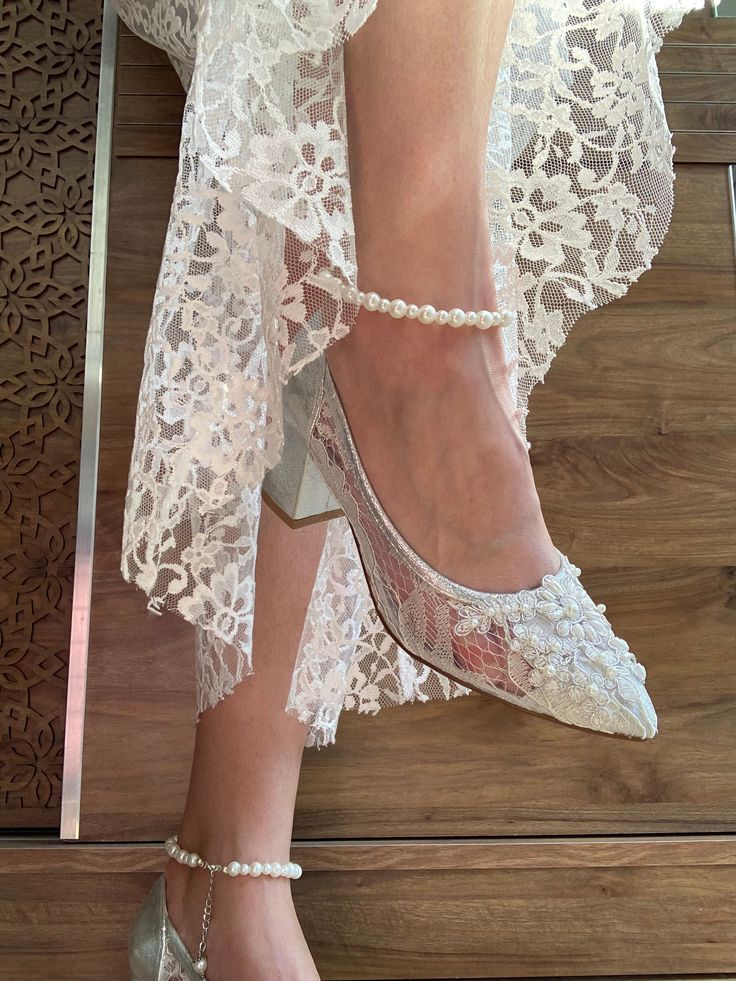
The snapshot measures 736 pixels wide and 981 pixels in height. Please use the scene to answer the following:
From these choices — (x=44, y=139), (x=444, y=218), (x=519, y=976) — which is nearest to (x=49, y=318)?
(x=44, y=139)

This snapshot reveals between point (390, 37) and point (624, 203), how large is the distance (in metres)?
0.28

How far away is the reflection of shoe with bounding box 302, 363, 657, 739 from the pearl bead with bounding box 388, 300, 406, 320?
13 cm

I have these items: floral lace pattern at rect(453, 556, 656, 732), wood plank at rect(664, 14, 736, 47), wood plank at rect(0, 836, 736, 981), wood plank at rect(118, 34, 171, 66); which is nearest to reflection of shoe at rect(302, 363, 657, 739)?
floral lace pattern at rect(453, 556, 656, 732)

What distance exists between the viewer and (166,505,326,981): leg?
27.0 inches

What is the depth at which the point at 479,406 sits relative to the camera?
0.52m

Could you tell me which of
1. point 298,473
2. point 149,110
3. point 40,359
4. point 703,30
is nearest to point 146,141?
point 149,110

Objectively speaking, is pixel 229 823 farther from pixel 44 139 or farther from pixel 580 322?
pixel 44 139

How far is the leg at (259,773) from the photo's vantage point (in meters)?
0.69

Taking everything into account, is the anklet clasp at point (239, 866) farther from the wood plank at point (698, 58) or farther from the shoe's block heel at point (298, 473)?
the wood plank at point (698, 58)

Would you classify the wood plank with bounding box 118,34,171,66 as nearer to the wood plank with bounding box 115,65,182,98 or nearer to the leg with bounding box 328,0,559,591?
the wood plank with bounding box 115,65,182,98

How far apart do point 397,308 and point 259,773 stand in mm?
393

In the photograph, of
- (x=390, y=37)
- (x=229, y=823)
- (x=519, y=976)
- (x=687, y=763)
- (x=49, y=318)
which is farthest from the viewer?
(x=49, y=318)

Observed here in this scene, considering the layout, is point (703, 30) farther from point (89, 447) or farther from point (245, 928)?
point (245, 928)

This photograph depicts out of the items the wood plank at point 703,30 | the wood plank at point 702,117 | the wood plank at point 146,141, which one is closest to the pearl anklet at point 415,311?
the wood plank at point 146,141
